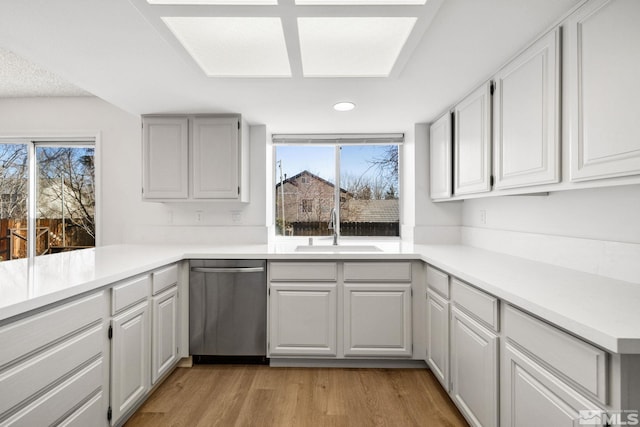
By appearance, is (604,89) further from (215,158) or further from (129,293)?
(215,158)

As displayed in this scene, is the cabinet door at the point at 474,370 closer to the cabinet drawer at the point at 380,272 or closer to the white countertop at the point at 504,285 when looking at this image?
the white countertop at the point at 504,285

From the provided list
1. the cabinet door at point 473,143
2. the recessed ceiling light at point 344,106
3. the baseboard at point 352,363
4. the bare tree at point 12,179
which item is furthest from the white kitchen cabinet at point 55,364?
the bare tree at point 12,179

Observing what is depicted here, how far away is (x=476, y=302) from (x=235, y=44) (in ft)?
5.94

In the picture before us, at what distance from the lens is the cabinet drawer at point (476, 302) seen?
4.60ft

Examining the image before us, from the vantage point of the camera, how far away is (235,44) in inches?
65.0

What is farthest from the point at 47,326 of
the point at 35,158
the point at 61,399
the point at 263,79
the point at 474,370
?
the point at 35,158

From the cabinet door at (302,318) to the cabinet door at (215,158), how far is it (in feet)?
3.28

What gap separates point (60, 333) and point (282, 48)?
1.67 meters

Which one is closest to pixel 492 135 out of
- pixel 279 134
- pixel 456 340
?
pixel 456 340

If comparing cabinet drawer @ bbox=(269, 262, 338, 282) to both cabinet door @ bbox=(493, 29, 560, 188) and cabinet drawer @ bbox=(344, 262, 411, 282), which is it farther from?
cabinet door @ bbox=(493, 29, 560, 188)

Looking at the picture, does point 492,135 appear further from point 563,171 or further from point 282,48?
point 282,48

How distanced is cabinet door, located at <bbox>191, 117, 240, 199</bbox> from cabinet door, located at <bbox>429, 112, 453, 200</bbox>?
1.76m

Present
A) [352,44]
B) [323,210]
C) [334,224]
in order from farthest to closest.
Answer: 1. [323,210]
2. [334,224]
3. [352,44]

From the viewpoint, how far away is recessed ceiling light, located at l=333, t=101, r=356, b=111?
2416 mm
